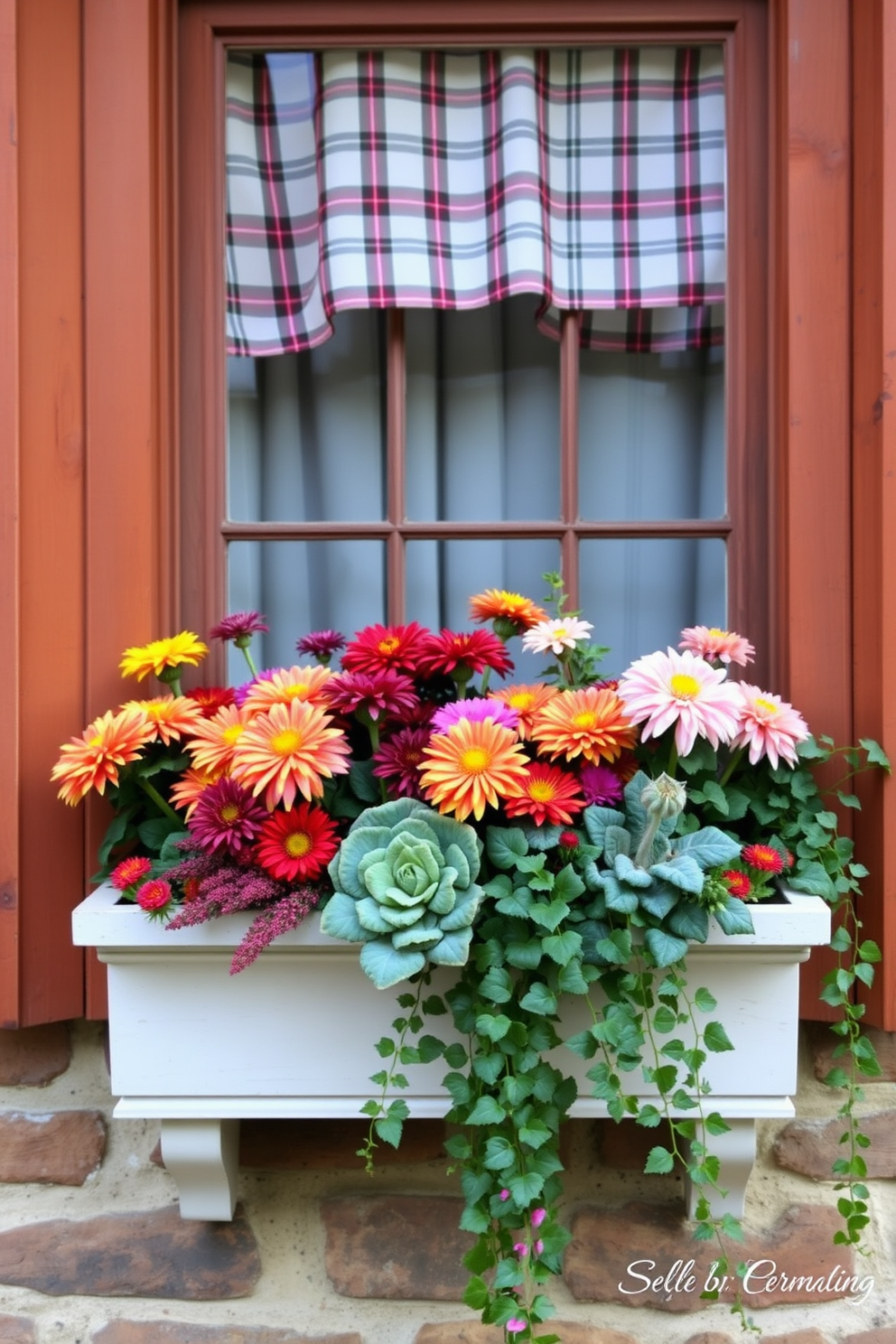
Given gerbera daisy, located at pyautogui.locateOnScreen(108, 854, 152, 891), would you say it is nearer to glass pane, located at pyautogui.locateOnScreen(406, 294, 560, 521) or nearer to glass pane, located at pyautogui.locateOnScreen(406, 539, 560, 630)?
glass pane, located at pyautogui.locateOnScreen(406, 539, 560, 630)

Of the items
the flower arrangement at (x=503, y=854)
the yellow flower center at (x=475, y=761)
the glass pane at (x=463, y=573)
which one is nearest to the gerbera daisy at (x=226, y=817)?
the flower arrangement at (x=503, y=854)

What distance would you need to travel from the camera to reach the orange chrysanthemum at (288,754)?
926 millimetres

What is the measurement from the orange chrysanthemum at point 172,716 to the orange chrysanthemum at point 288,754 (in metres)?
0.11

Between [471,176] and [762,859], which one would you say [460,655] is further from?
[471,176]

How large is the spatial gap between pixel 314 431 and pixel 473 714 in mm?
627

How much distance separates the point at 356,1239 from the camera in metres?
1.13

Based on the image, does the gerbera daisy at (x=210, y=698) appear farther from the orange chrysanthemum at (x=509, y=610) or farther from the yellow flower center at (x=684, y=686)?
the yellow flower center at (x=684, y=686)

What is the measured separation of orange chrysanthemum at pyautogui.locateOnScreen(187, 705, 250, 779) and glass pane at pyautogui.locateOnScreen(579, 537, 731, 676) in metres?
0.56

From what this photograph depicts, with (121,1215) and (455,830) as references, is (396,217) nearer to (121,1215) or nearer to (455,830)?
(455,830)

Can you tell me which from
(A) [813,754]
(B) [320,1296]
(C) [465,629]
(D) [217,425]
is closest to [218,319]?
(D) [217,425]

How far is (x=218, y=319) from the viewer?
4.25ft

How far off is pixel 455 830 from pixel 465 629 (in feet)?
1.69

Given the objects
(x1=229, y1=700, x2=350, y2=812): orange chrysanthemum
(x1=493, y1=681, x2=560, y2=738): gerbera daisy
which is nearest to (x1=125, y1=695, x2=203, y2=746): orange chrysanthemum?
(x1=229, y1=700, x2=350, y2=812): orange chrysanthemum

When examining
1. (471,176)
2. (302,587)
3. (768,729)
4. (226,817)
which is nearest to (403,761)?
(226,817)
